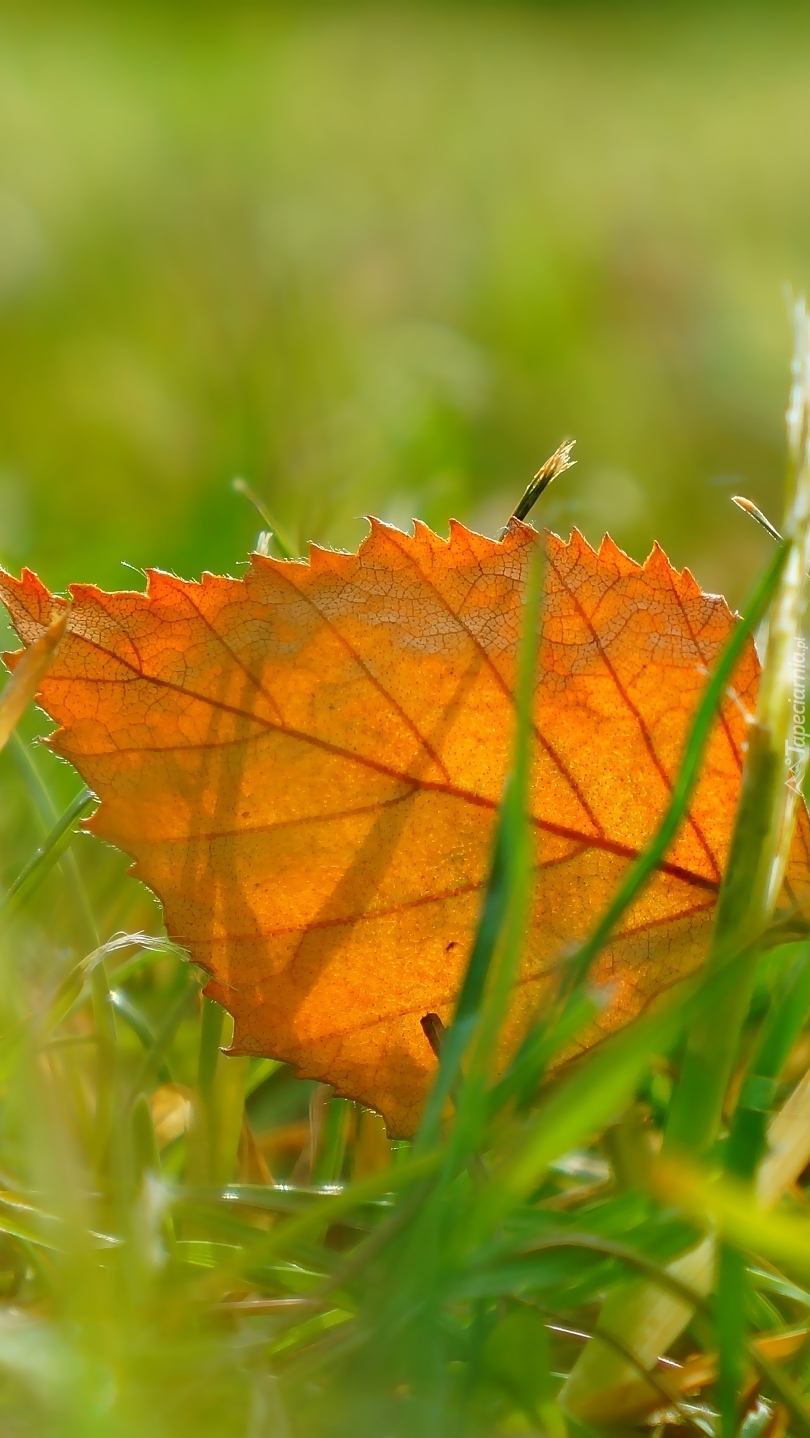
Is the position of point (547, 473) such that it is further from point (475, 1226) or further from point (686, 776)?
point (475, 1226)

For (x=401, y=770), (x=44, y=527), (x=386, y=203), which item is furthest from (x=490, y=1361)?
(x=386, y=203)

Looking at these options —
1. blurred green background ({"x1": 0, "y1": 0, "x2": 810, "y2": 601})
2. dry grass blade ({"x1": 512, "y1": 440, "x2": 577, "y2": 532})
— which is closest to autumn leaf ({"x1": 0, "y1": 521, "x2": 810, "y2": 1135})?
dry grass blade ({"x1": 512, "y1": 440, "x2": 577, "y2": 532})

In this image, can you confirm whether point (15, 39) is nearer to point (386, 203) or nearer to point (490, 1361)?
point (386, 203)

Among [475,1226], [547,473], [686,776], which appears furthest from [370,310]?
[475,1226]

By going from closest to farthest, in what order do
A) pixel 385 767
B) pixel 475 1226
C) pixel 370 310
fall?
pixel 475 1226 < pixel 385 767 < pixel 370 310

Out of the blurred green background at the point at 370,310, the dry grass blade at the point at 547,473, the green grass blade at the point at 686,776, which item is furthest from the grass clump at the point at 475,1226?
the blurred green background at the point at 370,310

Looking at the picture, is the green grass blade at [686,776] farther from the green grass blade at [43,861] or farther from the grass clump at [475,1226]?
the green grass blade at [43,861]

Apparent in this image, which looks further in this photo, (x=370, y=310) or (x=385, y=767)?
(x=370, y=310)

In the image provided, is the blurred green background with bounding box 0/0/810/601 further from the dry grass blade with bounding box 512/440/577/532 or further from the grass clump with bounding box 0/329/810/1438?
the grass clump with bounding box 0/329/810/1438
